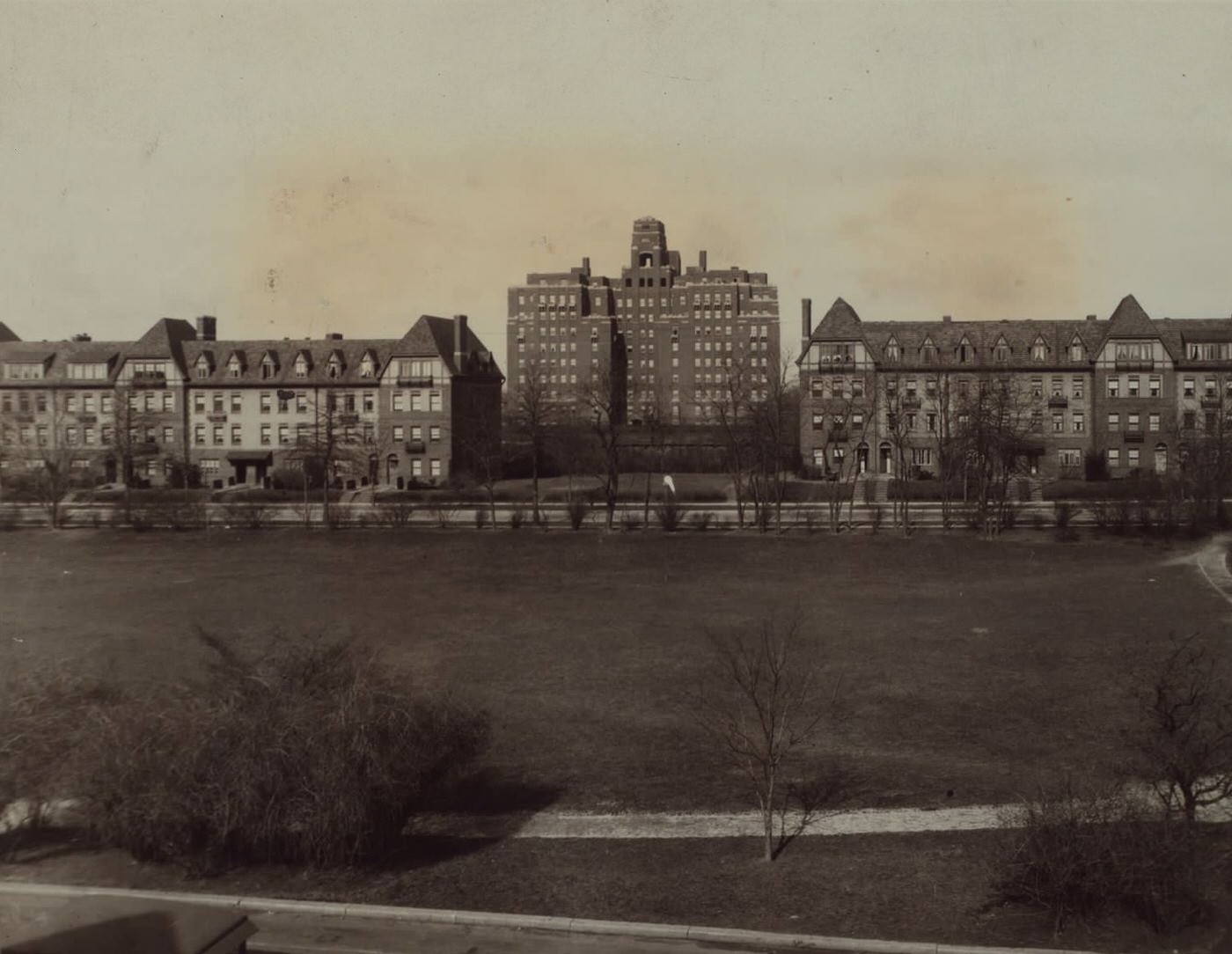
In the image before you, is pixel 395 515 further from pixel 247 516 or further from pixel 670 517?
pixel 670 517

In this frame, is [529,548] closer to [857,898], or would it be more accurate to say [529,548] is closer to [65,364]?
[857,898]

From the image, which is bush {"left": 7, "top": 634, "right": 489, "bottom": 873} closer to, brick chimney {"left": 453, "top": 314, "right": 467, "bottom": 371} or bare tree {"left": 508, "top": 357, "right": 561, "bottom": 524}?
bare tree {"left": 508, "top": 357, "right": 561, "bottom": 524}

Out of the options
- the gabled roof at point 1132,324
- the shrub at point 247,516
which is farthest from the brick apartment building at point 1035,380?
the shrub at point 247,516

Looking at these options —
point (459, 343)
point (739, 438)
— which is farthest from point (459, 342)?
point (739, 438)

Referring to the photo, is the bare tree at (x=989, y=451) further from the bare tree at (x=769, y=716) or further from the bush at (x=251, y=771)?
the bush at (x=251, y=771)

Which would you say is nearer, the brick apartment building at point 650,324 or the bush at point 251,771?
the bush at point 251,771

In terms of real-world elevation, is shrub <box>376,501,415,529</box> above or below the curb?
above

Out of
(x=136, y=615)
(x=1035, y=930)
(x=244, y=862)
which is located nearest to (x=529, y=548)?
(x=136, y=615)

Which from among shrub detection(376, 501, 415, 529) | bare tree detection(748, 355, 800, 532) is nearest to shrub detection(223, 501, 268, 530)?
shrub detection(376, 501, 415, 529)
